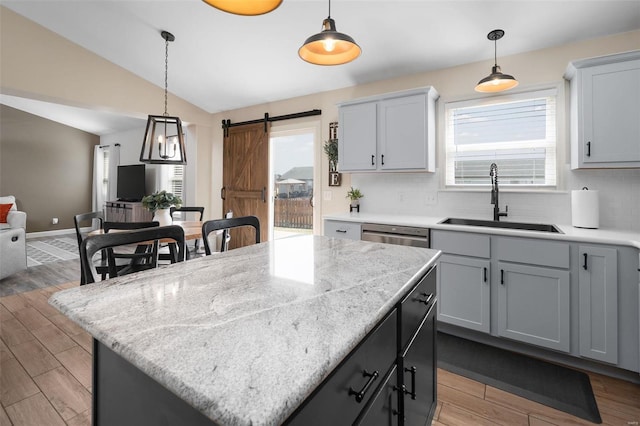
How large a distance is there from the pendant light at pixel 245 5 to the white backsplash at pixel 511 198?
253cm

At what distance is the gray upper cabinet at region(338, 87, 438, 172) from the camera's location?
307 centimetres

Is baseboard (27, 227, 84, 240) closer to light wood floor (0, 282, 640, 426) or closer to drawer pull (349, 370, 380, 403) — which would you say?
light wood floor (0, 282, 640, 426)

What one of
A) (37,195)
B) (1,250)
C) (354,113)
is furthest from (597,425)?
(37,195)

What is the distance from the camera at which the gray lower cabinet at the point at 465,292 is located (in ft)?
8.07

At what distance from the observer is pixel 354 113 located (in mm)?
3443

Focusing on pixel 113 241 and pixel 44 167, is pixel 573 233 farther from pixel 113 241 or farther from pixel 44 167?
pixel 44 167

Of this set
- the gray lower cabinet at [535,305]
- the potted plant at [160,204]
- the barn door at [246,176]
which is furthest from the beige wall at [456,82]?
the potted plant at [160,204]

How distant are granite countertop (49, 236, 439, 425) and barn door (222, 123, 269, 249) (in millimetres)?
3521

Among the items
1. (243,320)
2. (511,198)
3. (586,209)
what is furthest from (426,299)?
(511,198)

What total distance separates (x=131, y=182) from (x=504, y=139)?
7819mm

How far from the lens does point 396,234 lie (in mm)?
2869

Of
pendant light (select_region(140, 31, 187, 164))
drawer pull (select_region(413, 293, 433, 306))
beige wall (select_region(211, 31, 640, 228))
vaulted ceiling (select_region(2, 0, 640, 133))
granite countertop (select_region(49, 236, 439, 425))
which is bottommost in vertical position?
drawer pull (select_region(413, 293, 433, 306))

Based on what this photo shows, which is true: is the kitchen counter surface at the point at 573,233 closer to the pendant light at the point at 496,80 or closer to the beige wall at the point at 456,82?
the beige wall at the point at 456,82

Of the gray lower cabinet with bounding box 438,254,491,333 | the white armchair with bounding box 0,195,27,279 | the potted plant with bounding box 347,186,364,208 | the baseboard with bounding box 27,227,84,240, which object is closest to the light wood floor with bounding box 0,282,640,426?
the gray lower cabinet with bounding box 438,254,491,333
